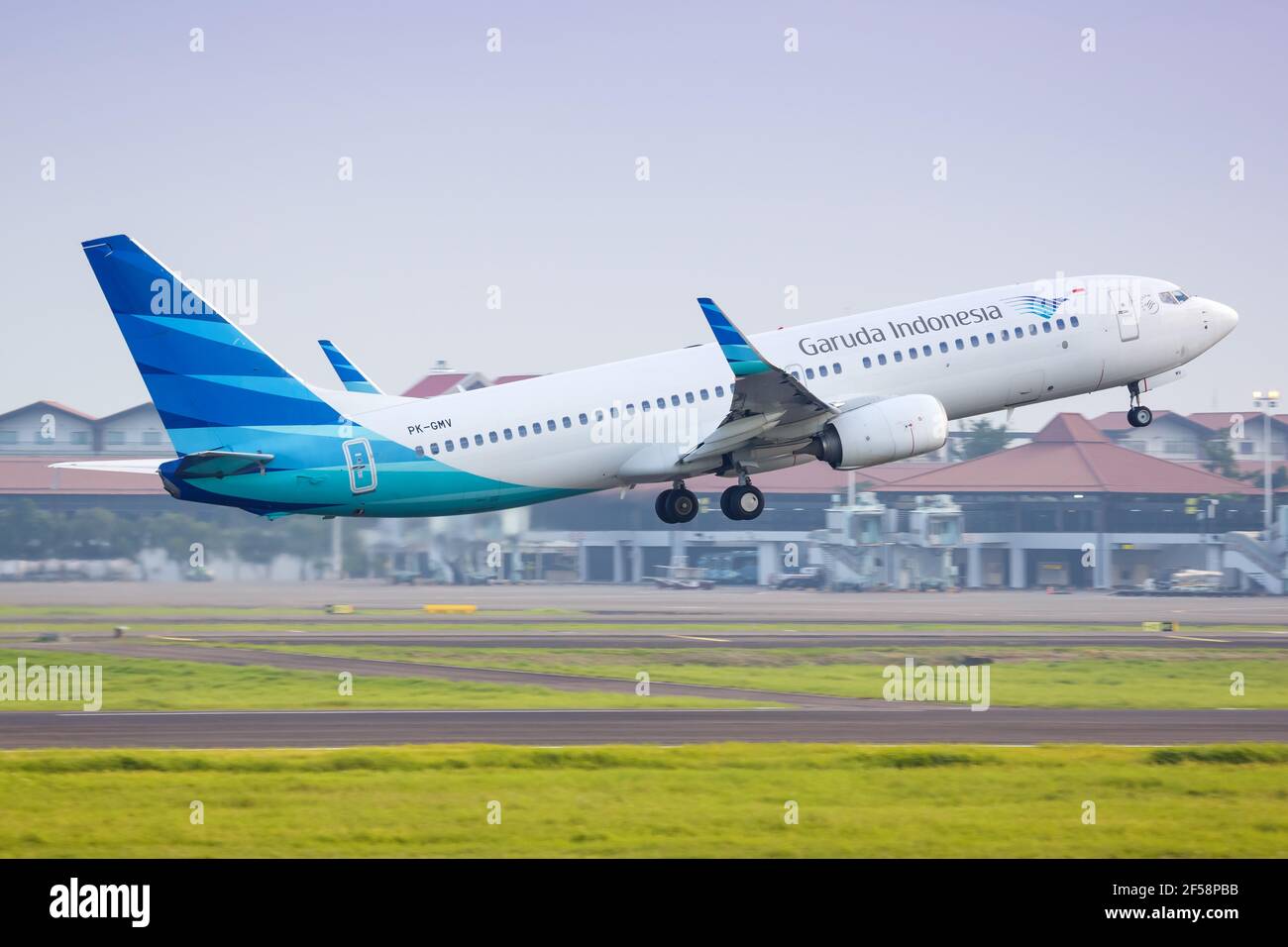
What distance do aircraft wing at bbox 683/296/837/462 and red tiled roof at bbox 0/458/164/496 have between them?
5352 cm

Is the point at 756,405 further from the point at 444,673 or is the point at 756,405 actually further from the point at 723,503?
the point at 444,673

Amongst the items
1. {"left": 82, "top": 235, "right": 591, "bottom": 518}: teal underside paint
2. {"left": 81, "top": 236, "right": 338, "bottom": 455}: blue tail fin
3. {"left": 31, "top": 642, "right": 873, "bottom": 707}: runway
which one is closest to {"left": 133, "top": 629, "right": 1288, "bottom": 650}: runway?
{"left": 31, "top": 642, "right": 873, "bottom": 707}: runway

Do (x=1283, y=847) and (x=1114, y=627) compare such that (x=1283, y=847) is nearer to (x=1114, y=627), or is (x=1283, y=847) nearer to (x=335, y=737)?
(x=335, y=737)

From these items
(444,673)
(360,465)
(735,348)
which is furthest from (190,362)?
(444,673)

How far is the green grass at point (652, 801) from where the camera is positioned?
29734 millimetres

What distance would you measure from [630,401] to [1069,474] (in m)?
93.8

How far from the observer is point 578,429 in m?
45.2

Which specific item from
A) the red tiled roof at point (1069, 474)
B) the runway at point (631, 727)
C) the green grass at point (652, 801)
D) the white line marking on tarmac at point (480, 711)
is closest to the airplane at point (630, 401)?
the runway at point (631, 727)

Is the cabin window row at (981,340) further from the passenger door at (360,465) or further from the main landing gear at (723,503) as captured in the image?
the passenger door at (360,465)

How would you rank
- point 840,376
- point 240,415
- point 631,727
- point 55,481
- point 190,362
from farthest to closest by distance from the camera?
point 55,481
point 840,376
point 631,727
point 240,415
point 190,362

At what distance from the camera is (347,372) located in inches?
1912
